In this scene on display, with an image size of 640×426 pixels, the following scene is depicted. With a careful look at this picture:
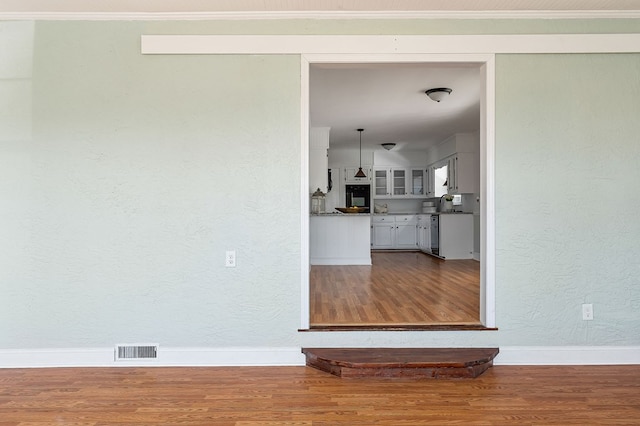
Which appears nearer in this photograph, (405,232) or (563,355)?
(563,355)

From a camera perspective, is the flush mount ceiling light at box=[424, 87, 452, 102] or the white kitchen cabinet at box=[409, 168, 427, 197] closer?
the flush mount ceiling light at box=[424, 87, 452, 102]

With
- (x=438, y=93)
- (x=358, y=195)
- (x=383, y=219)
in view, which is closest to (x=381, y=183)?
(x=358, y=195)

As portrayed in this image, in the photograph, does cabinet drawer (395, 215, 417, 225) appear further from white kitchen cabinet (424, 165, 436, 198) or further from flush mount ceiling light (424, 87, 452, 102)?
flush mount ceiling light (424, 87, 452, 102)

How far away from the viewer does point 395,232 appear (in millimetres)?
10469

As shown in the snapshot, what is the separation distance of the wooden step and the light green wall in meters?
0.15

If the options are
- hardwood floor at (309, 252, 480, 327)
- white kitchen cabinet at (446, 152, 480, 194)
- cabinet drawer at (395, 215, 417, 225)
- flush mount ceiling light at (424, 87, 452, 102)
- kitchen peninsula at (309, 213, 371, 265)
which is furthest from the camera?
cabinet drawer at (395, 215, 417, 225)

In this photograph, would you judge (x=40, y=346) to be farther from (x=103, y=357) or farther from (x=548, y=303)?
(x=548, y=303)

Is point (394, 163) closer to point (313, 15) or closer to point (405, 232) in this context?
point (405, 232)

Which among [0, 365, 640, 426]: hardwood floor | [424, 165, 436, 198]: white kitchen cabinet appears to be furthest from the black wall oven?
[0, 365, 640, 426]: hardwood floor

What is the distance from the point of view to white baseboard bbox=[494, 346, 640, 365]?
3.27 m

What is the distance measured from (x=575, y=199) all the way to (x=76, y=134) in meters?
3.74

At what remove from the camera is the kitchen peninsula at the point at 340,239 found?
730 centimetres

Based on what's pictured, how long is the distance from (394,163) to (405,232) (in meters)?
1.82

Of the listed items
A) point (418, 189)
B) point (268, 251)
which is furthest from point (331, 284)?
point (418, 189)
